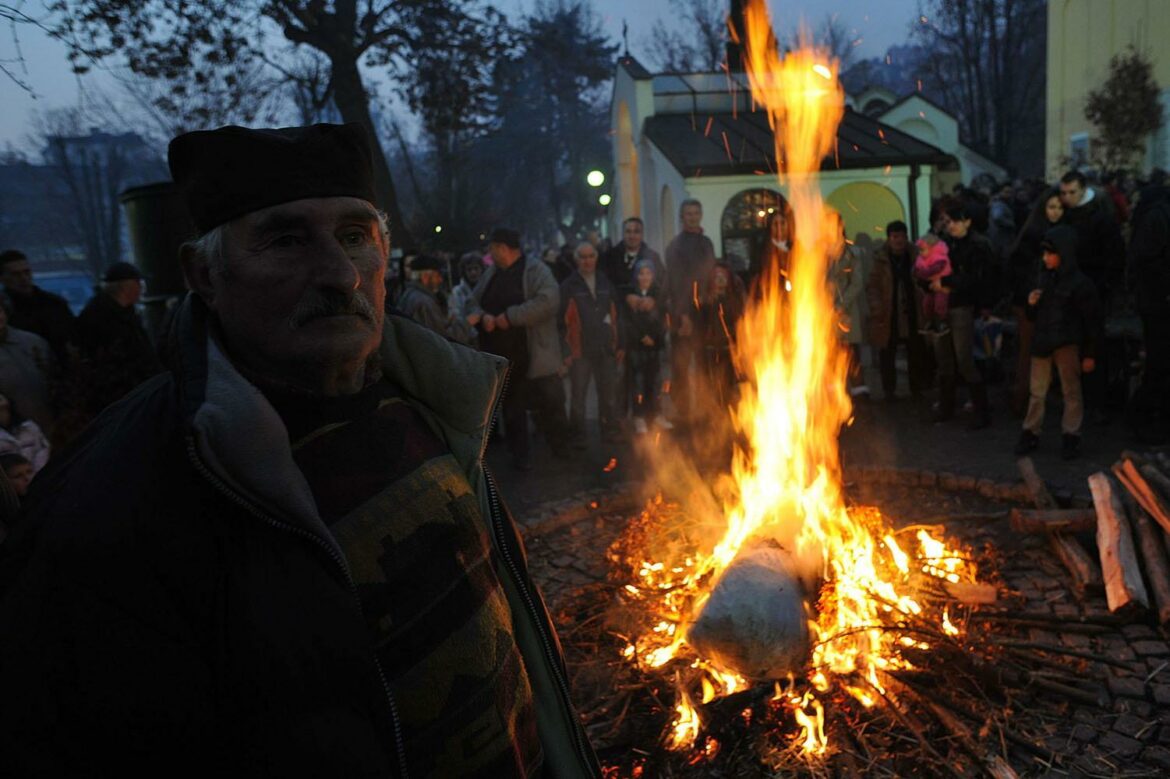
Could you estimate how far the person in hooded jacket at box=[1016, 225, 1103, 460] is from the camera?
6.80 metres

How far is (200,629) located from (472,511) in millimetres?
699

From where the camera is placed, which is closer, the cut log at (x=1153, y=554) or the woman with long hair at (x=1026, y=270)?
the cut log at (x=1153, y=554)

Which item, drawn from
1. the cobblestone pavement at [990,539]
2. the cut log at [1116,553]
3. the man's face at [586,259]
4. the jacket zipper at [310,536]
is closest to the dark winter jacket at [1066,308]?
the cobblestone pavement at [990,539]

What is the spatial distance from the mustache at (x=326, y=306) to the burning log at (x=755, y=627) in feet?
9.22

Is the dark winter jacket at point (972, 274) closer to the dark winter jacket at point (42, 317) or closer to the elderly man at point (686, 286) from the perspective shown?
the elderly man at point (686, 286)

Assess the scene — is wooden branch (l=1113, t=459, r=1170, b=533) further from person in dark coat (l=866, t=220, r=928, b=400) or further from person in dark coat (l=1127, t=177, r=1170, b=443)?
person in dark coat (l=866, t=220, r=928, b=400)

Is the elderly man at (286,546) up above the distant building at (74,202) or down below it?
below

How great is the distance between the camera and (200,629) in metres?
1.31

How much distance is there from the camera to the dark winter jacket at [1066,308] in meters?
6.80

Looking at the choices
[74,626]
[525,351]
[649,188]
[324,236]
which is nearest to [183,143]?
[324,236]

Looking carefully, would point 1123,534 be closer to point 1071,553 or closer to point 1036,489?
point 1071,553

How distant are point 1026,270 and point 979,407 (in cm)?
190

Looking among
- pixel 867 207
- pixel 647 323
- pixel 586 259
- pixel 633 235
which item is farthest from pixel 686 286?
pixel 867 207

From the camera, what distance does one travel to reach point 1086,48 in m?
26.8
